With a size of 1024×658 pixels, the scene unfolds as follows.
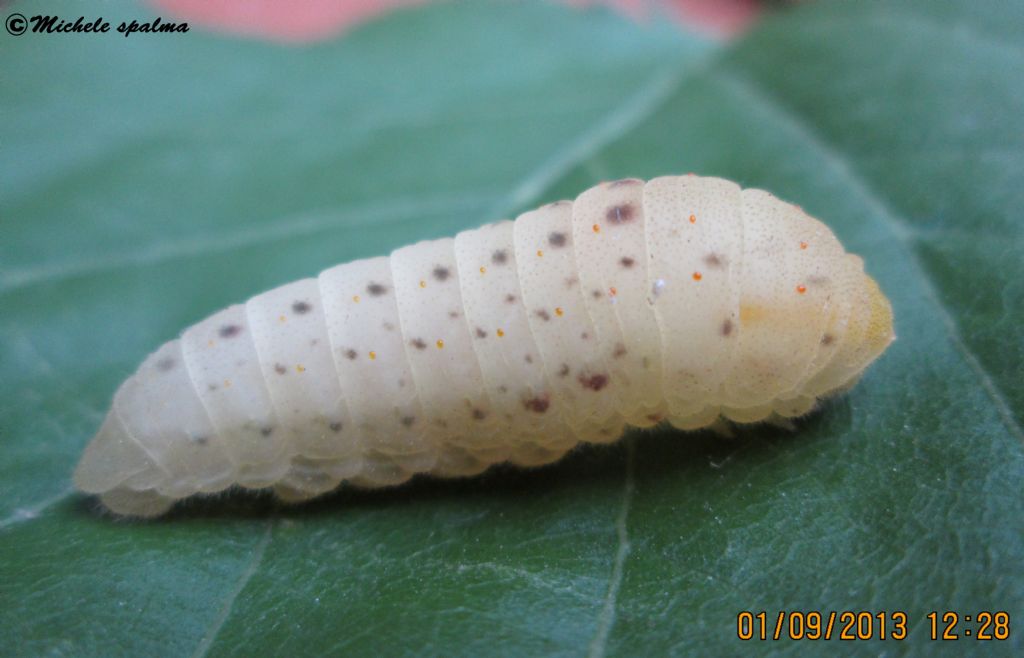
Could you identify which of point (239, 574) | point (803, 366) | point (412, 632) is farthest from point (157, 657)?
point (803, 366)

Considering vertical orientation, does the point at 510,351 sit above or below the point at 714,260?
below

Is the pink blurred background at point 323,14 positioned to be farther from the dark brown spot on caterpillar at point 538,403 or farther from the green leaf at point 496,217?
the dark brown spot on caterpillar at point 538,403

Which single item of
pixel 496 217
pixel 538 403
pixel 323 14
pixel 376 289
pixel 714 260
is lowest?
pixel 538 403

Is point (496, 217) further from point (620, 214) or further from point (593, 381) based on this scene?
point (593, 381)

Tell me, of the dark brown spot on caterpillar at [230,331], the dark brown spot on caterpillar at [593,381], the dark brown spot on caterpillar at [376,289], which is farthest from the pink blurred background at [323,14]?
the dark brown spot on caterpillar at [593,381]

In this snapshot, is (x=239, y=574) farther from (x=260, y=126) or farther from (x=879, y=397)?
(x=260, y=126)

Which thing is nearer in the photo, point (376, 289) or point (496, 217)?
point (376, 289)

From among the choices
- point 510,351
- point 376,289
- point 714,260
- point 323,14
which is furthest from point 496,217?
point 323,14
